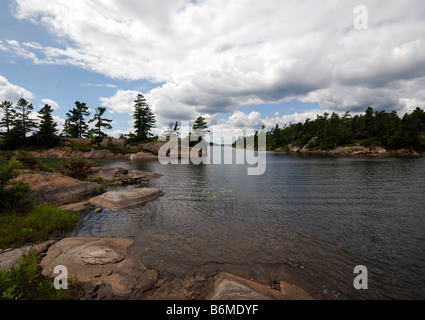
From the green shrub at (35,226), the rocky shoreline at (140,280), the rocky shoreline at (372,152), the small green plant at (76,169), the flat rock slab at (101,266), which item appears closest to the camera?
the rocky shoreline at (140,280)

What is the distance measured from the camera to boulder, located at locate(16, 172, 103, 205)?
56.6 feet

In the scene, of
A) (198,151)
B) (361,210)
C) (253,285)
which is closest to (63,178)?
(253,285)

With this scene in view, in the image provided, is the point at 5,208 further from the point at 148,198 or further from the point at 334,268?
the point at 334,268

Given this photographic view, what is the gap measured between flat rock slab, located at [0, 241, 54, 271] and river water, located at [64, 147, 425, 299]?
2.86m

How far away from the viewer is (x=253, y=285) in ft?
25.0

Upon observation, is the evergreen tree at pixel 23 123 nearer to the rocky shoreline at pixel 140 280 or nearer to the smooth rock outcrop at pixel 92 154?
the smooth rock outcrop at pixel 92 154

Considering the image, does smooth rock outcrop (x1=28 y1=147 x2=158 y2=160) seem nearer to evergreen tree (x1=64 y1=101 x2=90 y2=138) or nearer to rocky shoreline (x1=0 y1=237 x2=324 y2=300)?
evergreen tree (x1=64 y1=101 x2=90 y2=138)

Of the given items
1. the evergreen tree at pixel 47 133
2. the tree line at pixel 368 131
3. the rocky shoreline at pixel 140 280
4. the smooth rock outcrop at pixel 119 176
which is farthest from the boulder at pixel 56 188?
the tree line at pixel 368 131

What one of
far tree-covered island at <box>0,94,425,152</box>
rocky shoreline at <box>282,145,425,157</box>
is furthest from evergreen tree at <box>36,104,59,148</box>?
rocky shoreline at <box>282,145,425,157</box>

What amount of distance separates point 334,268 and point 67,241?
14204 millimetres

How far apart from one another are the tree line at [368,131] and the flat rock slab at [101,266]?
11254 cm

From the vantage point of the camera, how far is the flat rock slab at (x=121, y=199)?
59.4 ft

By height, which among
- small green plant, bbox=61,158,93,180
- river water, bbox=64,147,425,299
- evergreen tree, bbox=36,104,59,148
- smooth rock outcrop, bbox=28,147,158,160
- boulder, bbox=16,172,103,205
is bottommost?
river water, bbox=64,147,425,299

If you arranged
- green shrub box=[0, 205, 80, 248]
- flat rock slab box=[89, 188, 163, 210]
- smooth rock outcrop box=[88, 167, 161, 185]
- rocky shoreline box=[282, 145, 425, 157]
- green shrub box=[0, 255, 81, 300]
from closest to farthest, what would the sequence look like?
green shrub box=[0, 255, 81, 300]
green shrub box=[0, 205, 80, 248]
flat rock slab box=[89, 188, 163, 210]
smooth rock outcrop box=[88, 167, 161, 185]
rocky shoreline box=[282, 145, 425, 157]
